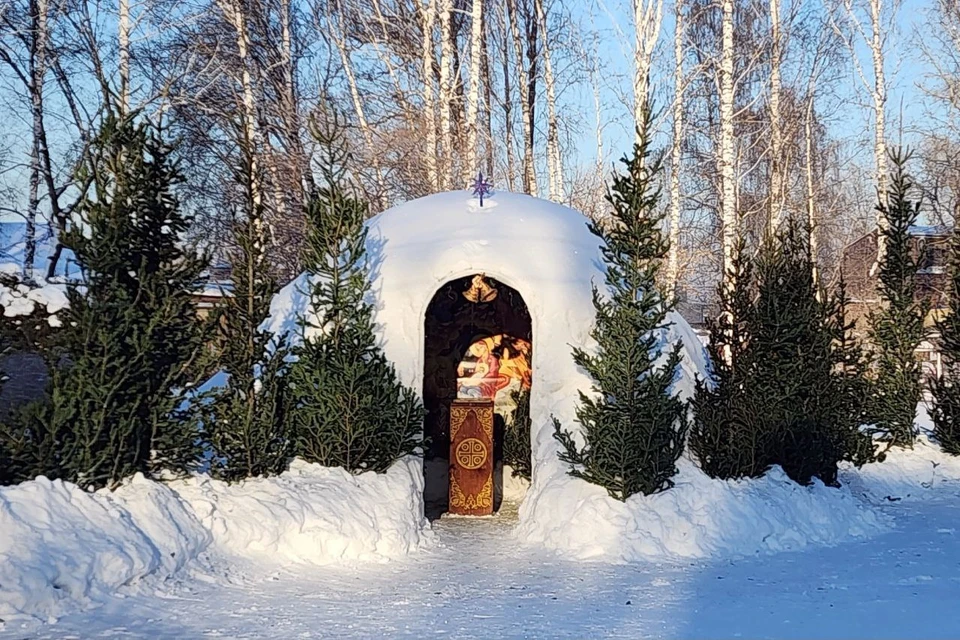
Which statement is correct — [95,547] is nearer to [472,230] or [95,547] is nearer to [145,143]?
[145,143]

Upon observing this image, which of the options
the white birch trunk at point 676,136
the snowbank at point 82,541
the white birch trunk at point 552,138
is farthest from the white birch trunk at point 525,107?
the snowbank at point 82,541

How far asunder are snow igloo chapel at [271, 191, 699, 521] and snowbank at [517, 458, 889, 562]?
0.27 m

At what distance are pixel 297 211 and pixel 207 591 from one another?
14.1 m

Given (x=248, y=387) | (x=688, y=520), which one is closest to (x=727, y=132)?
(x=688, y=520)

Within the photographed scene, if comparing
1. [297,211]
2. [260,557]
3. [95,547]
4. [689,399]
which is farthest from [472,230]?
[297,211]

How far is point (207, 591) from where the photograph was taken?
6.35 m

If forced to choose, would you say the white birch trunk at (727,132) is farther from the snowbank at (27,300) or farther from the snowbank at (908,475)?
the snowbank at (27,300)

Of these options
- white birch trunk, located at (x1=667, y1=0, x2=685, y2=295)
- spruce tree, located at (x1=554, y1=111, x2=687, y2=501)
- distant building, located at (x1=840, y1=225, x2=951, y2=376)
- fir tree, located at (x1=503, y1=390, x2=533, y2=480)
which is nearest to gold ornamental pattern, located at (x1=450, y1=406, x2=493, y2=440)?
fir tree, located at (x1=503, y1=390, x2=533, y2=480)

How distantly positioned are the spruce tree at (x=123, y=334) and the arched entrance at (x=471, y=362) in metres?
4.01

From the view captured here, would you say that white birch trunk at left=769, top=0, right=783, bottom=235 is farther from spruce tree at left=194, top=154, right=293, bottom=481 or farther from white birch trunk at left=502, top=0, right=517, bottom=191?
spruce tree at left=194, top=154, right=293, bottom=481

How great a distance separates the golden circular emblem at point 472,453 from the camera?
Result: 9.72 meters

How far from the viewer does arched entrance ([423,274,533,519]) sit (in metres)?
11.1

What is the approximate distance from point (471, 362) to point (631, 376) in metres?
3.39

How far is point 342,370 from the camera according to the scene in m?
8.36
